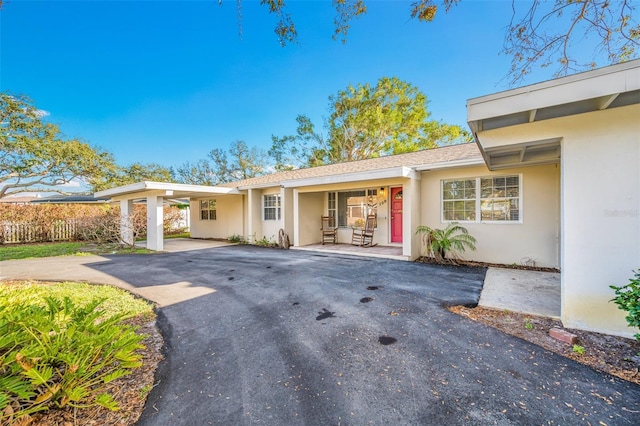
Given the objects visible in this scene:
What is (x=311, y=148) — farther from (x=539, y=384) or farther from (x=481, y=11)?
(x=539, y=384)

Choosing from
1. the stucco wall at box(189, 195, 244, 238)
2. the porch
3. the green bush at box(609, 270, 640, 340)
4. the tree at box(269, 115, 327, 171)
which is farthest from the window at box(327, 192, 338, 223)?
the tree at box(269, 115, 327, 171)

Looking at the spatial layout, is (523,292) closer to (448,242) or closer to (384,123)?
(448,242)

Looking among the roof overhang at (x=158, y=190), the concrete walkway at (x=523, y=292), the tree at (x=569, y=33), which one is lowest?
the concrete walkway at (x=523, y=292)

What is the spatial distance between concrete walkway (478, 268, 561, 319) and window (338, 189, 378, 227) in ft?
15.8

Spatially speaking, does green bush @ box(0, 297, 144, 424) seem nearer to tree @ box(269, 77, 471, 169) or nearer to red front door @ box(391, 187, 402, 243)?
red front door @ box(391, 187, 402, 243)

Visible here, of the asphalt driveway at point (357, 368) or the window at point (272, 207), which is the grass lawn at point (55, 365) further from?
the window at point (272, 207)

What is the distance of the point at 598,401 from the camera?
6.53 feet

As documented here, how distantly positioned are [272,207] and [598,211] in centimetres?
1025

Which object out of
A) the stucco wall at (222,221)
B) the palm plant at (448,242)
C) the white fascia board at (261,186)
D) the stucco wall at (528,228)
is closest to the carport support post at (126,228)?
the stucco wall at (222,221)

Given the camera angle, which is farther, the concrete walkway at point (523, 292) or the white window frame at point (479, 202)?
the white window frame at point (479, 202)

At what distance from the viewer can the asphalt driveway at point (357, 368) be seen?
6.23ft

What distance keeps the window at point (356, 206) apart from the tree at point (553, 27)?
20.0ft

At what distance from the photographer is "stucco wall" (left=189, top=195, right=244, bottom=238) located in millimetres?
13109

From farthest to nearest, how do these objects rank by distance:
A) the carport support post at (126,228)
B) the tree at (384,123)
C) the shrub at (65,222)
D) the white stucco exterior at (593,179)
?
the tree at (384,123) < the shrub at (65,222) < the carport support post at (126,228) < the white stucco exterior at (593,179)
